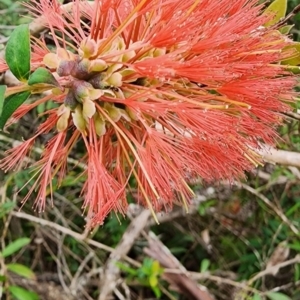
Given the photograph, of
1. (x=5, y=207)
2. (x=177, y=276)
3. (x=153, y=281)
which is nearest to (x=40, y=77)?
(x=5, y=207)

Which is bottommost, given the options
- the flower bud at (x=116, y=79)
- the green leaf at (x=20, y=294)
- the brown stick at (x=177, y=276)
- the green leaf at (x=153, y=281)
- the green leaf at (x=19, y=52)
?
the brown stick at (x=177, y=276)

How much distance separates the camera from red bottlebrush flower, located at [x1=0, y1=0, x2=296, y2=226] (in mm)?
989

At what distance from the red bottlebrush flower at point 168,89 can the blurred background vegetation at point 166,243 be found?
0.85 meters

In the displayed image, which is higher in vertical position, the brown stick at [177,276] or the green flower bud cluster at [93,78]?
the green flower bud cluster at [93,78]

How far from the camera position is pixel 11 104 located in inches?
39.0

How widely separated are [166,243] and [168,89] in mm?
1722

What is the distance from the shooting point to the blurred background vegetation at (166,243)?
2105 mm

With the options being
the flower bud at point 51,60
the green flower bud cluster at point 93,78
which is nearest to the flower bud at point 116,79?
the green flower bud cluster at point 93,78

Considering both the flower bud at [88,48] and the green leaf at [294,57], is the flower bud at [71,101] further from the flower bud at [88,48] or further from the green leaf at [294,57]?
the green leaf at [294,57]

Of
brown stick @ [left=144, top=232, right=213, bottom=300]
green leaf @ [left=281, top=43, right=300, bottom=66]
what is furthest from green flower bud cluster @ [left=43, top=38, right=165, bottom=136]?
brown stick @ [left=144, top=232, right=213, bottom=300]

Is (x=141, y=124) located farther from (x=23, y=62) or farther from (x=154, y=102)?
(x=23, y=62)

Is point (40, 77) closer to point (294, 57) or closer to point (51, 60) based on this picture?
point (51, 60)

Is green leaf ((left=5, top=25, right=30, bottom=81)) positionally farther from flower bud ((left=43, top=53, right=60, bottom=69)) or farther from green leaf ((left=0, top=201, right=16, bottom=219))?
green leaf ((left=0, top=201, right=16, bottom=219))

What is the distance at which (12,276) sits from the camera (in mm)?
2182
